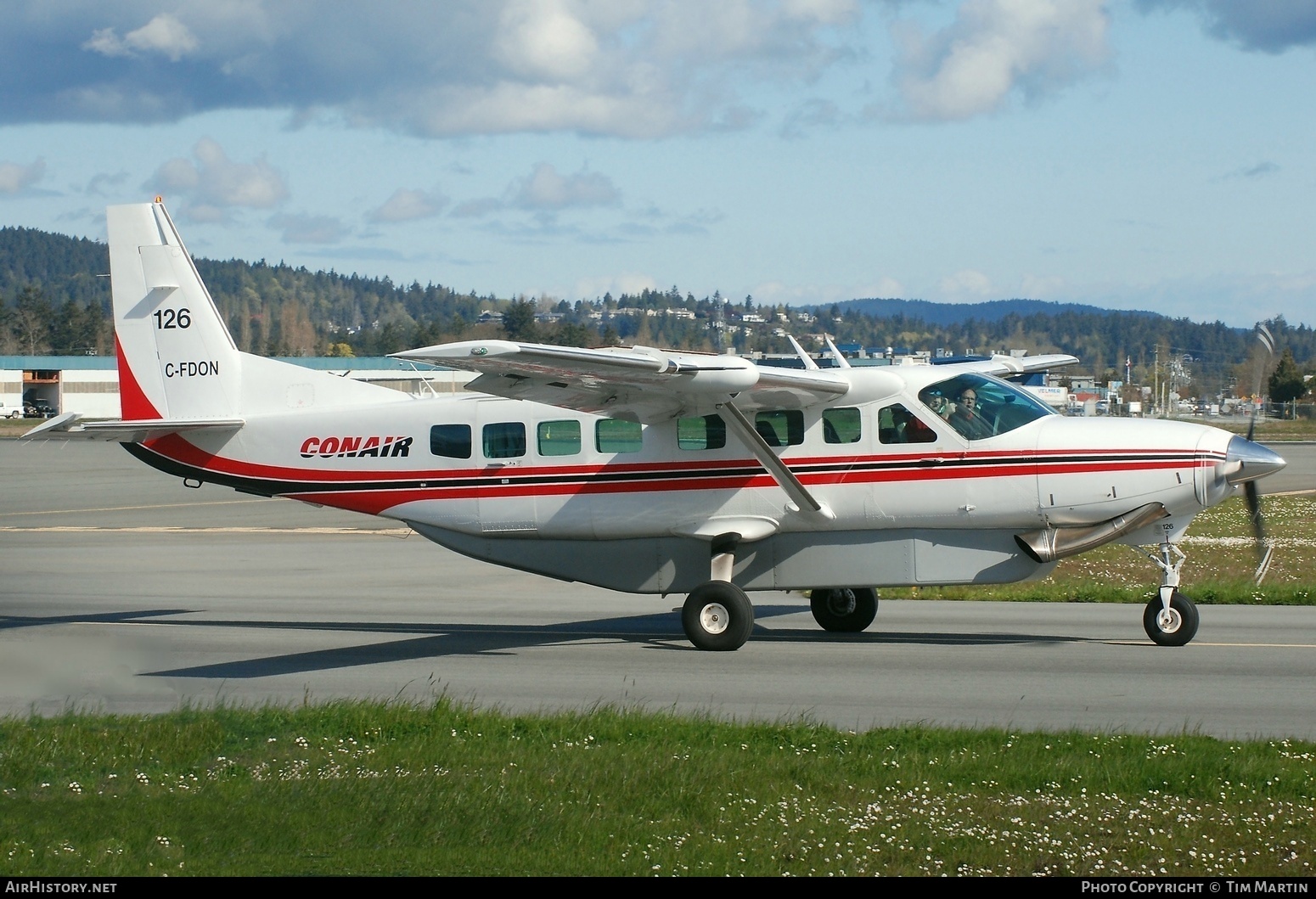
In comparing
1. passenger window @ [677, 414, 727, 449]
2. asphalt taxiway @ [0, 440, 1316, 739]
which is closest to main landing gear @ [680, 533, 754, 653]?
asphalt taxiway @ [0, 440, 1316, 739]

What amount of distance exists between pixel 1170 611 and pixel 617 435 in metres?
6.00

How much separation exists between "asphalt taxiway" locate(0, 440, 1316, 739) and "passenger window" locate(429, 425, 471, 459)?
2.11 metres

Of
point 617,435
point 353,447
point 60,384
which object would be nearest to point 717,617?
point 617,435

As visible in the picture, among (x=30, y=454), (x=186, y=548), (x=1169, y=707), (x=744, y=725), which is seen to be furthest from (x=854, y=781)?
(x=30, y=454)

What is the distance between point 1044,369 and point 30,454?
63.7 meters

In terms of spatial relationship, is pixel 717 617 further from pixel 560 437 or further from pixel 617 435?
pixel 560 437

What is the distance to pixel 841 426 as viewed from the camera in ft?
48.1

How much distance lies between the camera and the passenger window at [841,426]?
14602mm

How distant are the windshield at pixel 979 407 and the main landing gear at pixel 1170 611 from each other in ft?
6.17

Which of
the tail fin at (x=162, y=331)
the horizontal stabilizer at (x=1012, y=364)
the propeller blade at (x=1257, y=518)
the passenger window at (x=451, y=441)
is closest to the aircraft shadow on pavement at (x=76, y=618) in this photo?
the tail fin at (x=162, y=331)

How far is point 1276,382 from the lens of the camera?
4970 inches

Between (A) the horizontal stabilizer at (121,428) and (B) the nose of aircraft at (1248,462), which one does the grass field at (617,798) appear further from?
(A) the horizontal stabilizer at (121,428)
